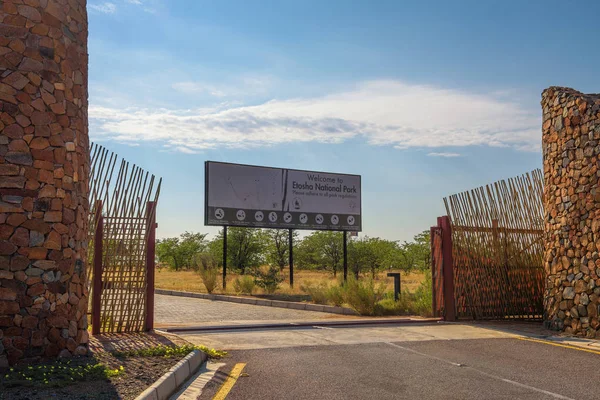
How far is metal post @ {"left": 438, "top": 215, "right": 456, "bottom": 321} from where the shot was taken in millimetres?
14680

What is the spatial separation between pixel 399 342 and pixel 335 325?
10.4ft

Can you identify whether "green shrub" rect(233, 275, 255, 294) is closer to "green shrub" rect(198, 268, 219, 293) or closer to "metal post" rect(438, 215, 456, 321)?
"green shrub" rect(198, 268, 219, 293)

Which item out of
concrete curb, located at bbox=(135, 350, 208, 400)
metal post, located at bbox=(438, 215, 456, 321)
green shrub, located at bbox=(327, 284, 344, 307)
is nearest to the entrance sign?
green shrub, located at bbox=(327, 284, 344, 307)

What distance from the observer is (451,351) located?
9906 mm

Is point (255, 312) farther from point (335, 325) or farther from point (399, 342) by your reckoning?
point (399, 342)

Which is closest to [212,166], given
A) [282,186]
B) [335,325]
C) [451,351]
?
[282,186]

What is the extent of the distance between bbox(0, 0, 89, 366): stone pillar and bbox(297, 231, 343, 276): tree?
40648 millimetres

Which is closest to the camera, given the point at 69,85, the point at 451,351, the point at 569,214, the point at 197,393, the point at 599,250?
the point at 197,393

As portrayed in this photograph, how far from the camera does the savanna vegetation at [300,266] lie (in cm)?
1981

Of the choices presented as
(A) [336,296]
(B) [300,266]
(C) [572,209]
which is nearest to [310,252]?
(B) [300,266]

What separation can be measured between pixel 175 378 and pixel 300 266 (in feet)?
156

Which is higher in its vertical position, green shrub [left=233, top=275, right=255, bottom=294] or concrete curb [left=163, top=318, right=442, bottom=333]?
green shrub [left=233, top=275, right=255, bottom=294]

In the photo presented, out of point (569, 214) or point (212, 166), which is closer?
point (569, 214)

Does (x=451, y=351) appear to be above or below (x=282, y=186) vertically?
below
